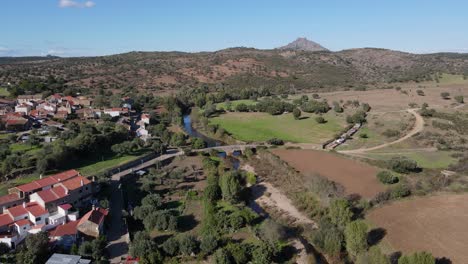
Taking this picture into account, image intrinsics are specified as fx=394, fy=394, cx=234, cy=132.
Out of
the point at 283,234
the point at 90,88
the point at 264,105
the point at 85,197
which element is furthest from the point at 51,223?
the point at 90,88

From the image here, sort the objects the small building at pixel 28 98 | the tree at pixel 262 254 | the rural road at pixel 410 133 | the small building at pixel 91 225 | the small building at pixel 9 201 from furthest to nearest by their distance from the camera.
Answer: the small building at pixel 28 98
the rural road at pixel 410 133
the small building at pixel 9 201
the small building at pixel 91 225
the tree at pixel 262 254

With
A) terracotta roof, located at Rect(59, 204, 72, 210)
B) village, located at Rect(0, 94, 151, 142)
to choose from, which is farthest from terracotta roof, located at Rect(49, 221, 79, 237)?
village, located at Rect(0, 94, 151, 142)

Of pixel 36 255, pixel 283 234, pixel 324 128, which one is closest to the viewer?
pixel 36 255

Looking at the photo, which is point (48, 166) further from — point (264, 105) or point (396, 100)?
point (396, 100)

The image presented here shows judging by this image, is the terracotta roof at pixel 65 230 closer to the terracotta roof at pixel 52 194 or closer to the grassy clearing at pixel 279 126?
the terracotta roof at pixel 52 194

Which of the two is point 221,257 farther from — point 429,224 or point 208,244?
point 429,224

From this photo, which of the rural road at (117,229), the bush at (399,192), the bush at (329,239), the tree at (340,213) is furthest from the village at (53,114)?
the bush at (399,192)
